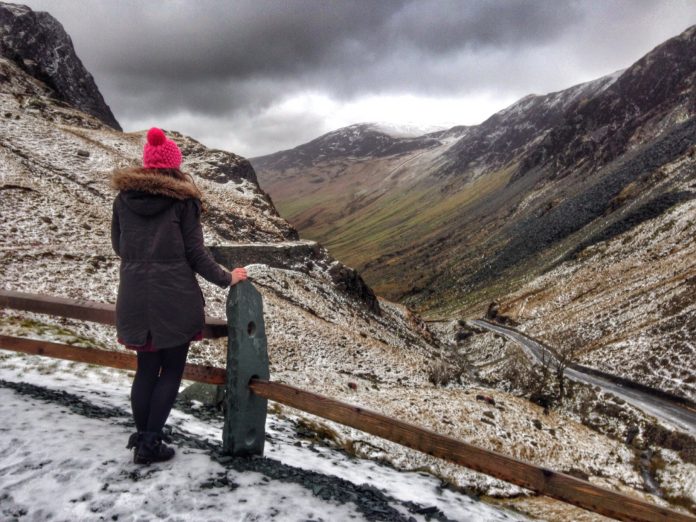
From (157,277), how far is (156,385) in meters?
1.26

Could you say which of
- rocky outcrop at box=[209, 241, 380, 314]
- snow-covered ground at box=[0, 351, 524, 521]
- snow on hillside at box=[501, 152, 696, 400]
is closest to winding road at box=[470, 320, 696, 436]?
snow on hillside at box=[501, 152, 696, 400]

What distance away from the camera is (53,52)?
252ft

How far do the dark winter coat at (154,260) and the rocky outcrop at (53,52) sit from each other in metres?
75.0

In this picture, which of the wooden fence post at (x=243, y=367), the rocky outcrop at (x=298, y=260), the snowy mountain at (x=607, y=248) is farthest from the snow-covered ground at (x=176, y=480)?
the snowy mountain at (x=607, y=248)

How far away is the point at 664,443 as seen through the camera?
38.2 meters

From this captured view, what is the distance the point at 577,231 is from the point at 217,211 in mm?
112091

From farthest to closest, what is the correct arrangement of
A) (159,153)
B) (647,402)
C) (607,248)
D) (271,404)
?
(607,248) → (647,402) → (271,404) → (159,153)

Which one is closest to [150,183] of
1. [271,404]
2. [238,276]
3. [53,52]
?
[238,276]

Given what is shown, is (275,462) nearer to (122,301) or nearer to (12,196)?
(122,301)

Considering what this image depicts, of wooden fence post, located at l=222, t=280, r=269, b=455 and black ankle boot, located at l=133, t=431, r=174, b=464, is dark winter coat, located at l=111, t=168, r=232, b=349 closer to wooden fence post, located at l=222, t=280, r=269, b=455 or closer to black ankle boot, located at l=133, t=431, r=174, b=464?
wooden fence post, located at l=222, t=280, r=269, b=455

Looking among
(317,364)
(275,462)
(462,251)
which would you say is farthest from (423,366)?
(462,251)

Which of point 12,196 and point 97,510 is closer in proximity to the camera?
point 97,510

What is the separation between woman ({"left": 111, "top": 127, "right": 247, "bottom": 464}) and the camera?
192 inches

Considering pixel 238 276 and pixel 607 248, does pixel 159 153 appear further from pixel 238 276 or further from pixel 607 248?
pixel 607 248
